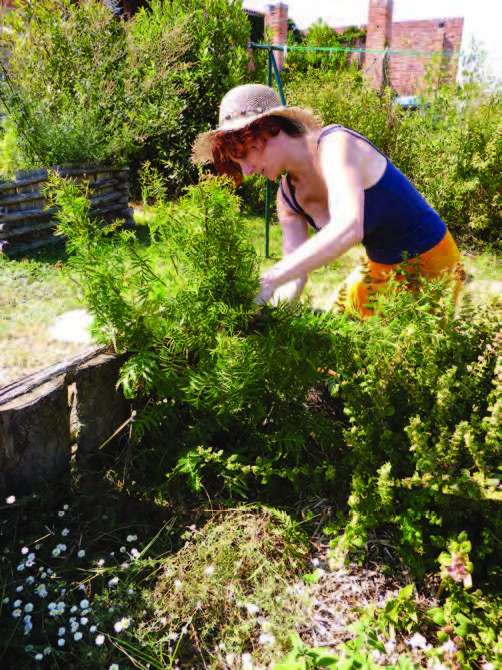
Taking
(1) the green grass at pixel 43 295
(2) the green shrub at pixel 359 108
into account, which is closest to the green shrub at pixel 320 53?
(2) the green shrub at pixel 359 108

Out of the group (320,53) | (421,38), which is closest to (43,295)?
(320,53)

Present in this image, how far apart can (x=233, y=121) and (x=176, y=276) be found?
63 cm

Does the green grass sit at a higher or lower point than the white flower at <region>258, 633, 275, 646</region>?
lower

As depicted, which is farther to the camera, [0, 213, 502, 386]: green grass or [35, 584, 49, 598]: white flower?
[0, 213, 502, 386]: green grass

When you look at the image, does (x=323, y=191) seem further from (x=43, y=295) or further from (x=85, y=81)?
(x=85, y=81)

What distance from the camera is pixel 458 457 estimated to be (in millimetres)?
1746

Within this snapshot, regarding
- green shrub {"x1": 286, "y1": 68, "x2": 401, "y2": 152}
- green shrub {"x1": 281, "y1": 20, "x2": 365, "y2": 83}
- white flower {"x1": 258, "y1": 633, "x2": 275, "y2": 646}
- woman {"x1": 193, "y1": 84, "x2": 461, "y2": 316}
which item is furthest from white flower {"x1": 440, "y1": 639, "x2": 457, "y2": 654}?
green shrub {"x1": 281, "y1": 20, "x2": 365, "y2": 83}

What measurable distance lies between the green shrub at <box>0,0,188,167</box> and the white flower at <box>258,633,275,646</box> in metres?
5.78

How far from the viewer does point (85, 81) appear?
7051 mm

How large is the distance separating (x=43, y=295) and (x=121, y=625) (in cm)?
352

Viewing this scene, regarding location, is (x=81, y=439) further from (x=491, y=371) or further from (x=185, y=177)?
(x=185, y=177)

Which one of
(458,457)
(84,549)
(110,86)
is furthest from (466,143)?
(84,549)

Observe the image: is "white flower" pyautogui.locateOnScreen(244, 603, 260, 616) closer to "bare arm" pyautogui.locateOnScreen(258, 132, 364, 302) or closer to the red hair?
"bare arm" pyautogui.locateOnScreen(258, 132, 364, 302)

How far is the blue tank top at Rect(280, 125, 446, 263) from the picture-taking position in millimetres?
2264
